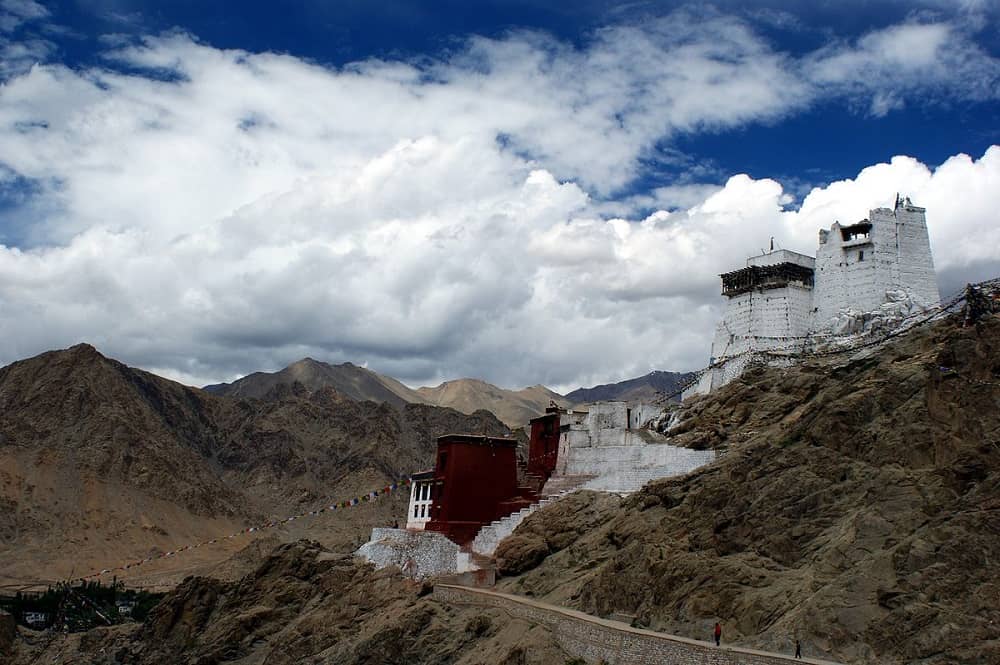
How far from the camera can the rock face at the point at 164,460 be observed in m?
92.7

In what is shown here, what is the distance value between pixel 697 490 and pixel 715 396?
451 inches

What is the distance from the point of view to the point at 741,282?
5369 centimetres

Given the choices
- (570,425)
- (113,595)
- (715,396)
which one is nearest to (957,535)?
(715,396)

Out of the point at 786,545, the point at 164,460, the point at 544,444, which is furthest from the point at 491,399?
the point at 786,545

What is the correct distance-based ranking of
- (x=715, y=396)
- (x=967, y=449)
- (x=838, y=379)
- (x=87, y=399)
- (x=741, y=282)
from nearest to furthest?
1. (x=967, y=449)
2. (x=838, y=379)
3. (x=715, y=396)
4. (x=741, y=282)
5. (x=87, y=399)

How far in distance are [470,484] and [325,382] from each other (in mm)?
129544

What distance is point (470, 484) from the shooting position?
5019cm

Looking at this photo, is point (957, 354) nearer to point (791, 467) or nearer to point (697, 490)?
point (791, 467)

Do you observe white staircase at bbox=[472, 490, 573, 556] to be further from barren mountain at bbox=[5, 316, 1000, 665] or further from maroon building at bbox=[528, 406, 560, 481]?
maroon building at bbox=[528, 406, 560, 481]

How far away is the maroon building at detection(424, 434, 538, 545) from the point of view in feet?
161

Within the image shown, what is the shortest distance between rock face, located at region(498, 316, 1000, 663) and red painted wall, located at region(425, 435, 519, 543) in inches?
293

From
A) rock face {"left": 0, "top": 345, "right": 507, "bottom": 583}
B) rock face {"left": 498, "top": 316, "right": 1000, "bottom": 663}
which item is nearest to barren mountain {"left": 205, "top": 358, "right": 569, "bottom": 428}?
rock face {"left": 0, "top": 345, "right": 507, "bottom": 583}

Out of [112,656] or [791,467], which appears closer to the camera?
[791,467]

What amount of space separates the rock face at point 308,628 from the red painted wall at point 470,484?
4131mm
